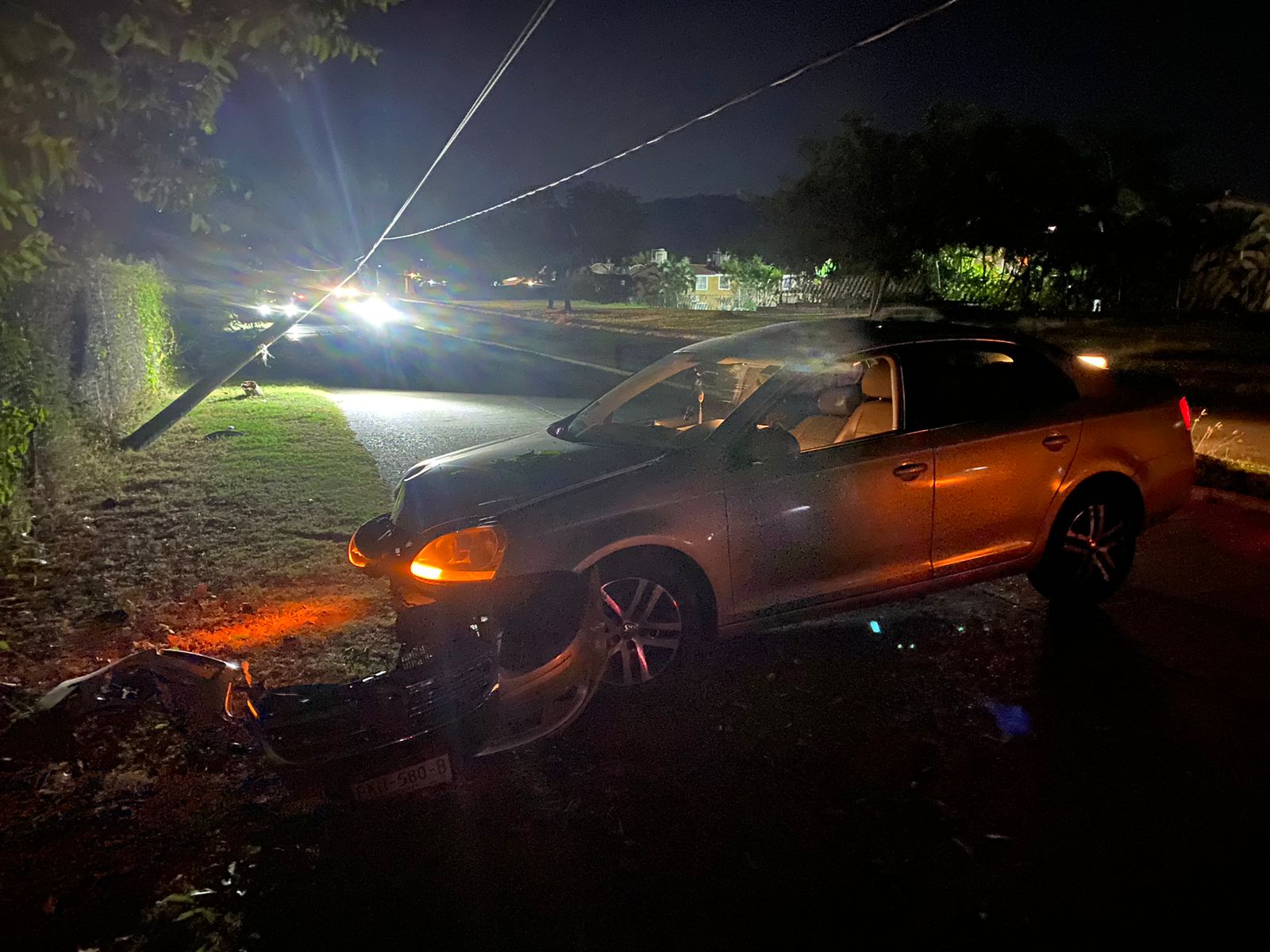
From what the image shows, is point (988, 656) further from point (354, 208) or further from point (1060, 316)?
point (354, 208)

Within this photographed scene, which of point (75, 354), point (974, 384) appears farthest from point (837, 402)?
point (75, 354)

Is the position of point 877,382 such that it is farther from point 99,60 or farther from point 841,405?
point 99,60

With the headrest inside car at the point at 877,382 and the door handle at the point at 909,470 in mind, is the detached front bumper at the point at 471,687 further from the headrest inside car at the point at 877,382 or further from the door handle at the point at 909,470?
the headrest inside car at the point at 877,382

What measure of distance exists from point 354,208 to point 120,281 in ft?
63.0

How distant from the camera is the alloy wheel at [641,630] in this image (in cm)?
433

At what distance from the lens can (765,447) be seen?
4496 mm

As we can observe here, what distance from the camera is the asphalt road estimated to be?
2.92 meters

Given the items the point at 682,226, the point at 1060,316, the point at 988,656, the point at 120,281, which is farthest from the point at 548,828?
the point at 682,226

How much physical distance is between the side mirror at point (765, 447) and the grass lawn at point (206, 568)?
2.21 meters

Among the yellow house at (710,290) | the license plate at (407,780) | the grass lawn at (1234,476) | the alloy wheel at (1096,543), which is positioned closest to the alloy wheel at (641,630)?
the license plate at (407,780)

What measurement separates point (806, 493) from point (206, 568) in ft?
14.5

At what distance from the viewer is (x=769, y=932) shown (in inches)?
112

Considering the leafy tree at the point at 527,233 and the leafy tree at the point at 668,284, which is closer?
the leafy tree at the point at 668,284

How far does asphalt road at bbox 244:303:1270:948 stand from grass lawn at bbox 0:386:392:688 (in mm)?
1675
